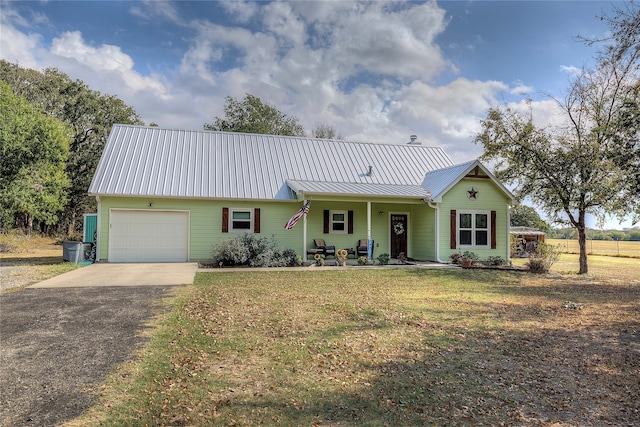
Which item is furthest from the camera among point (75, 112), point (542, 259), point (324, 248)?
point (75, 112)

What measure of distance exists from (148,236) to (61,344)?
11.2m

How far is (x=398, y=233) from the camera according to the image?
1880cm

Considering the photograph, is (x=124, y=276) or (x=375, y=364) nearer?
(x=375, y=364)

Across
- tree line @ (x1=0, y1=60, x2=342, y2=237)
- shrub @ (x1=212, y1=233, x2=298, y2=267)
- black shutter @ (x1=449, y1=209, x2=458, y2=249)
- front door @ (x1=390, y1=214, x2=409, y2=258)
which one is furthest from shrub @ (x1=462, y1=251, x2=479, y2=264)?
tree line @ (x1=0, y1=60, x2=342, y2=237)

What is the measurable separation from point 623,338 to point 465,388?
12.3 feet

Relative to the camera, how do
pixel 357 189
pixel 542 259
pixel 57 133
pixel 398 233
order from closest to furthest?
pixel 542 259
pixel 357 189
pixel 398 233
pixel 57 133

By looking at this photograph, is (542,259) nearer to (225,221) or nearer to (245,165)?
(225,221)

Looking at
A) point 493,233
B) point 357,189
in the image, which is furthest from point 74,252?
point 493,233

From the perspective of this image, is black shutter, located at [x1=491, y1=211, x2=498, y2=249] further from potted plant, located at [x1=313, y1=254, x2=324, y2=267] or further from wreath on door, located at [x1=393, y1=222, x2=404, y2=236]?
potted plant, located at [x1=313, y1=254, x2=324, y2=267]

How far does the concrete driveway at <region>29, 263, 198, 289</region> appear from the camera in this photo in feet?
33.7

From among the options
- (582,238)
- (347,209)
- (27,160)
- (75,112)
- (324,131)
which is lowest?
(582,238)

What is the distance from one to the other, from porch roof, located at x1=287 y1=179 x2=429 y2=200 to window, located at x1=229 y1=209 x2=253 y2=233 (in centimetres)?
223

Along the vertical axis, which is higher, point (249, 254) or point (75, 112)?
point (75, 112)

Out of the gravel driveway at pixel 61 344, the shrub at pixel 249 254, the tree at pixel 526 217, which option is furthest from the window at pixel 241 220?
the tree at pixel 526 217
